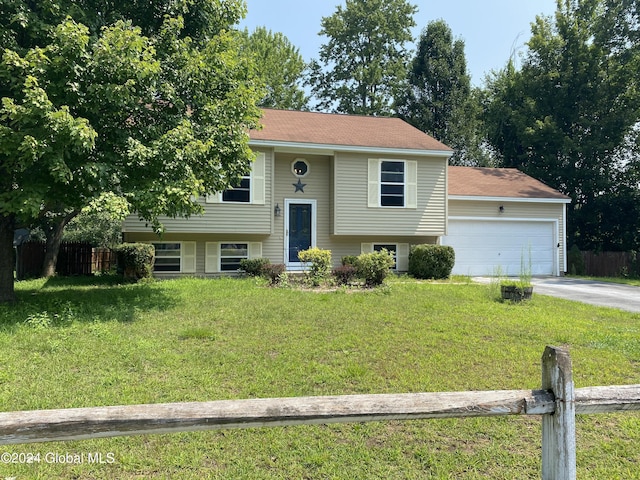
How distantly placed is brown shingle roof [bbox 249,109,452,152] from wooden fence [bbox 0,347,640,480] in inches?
444

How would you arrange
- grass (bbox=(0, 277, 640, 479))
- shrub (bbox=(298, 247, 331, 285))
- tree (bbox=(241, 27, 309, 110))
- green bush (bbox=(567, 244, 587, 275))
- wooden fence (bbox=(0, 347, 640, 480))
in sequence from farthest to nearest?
tree (bbox=(241, 27, 309, 110))
green bush (bbox=(567, 244, 587, 275))
shrub (bbox=(298, 247, 331, 285))
grass (bbox=(0, 277, 640, 479))
wooden fence (bbox=(0, 347, 640, 480))

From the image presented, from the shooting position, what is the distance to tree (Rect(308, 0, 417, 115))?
2914 centimetres

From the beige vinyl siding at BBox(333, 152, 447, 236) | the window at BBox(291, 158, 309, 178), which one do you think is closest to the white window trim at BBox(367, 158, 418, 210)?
the beige vinyl siding at BBox(333, 152, 447, 236)

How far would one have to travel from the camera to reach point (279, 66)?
1150 inches

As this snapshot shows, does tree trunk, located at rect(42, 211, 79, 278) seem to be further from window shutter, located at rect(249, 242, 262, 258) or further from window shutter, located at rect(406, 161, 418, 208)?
window shutter, located at rect(406, 161, 418, 208)

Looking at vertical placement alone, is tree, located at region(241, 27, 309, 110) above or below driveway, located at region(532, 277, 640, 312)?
above

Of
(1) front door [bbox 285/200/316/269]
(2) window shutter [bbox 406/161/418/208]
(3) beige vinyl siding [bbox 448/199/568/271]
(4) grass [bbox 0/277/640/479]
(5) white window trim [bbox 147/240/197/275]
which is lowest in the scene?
(4) grass [bbox 0/277/640/479]

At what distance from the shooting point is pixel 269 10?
57.2 feet

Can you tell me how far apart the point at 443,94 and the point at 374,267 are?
20.4m

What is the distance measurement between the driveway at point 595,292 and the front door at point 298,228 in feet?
23.6

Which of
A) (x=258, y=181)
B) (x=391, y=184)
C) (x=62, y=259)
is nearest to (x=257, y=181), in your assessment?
(x=258, y=181)

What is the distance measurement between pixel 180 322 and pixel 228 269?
271 inches

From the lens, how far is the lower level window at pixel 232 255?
13328 millimetres

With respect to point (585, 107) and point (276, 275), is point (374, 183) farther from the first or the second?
point (585, 107)
